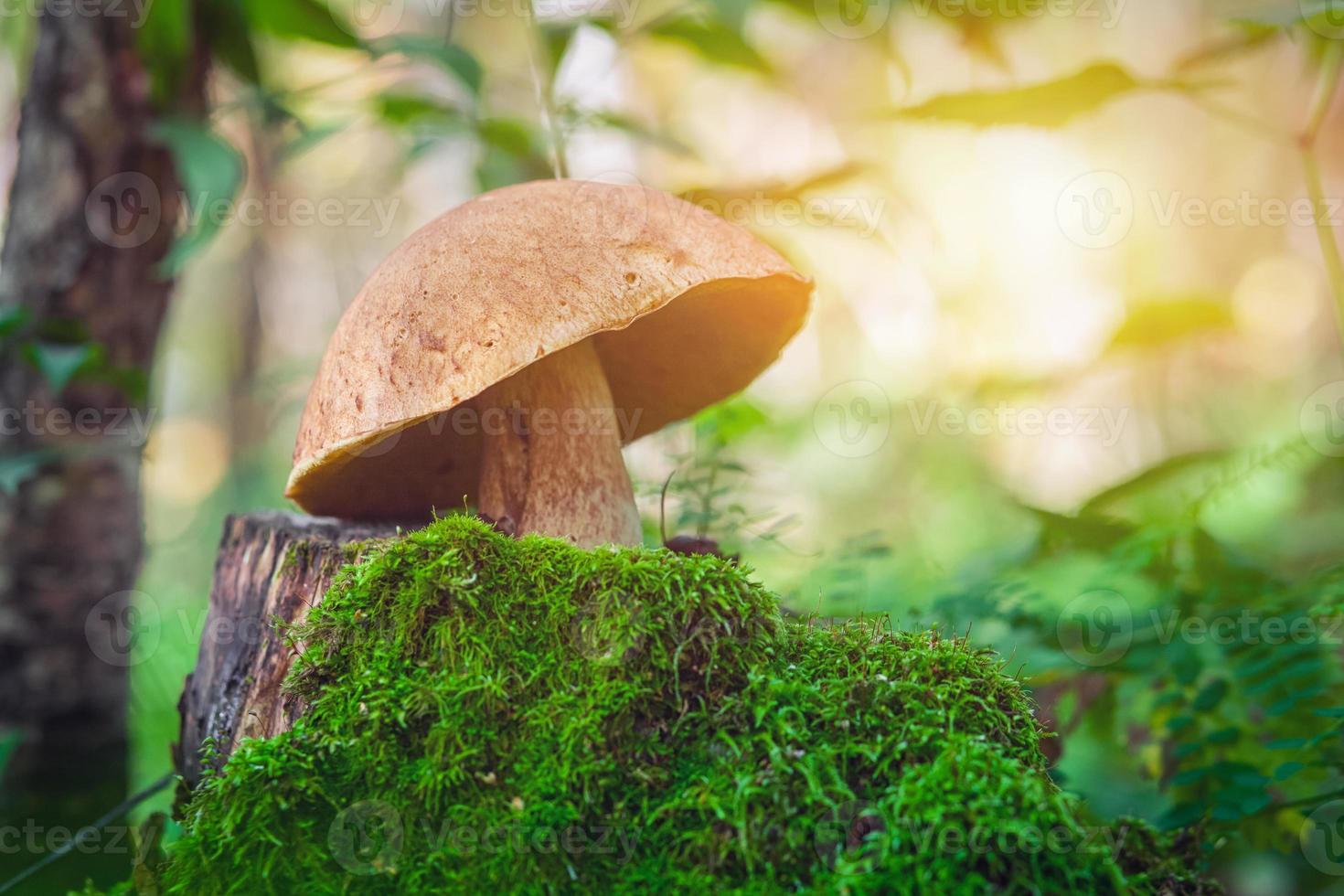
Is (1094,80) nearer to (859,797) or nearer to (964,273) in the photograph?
(859,797)

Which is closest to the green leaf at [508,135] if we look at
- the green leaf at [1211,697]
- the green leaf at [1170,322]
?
the green leaf at [1170,322]

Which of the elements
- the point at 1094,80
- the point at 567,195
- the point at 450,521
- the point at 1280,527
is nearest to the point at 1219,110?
the point at 1094,80

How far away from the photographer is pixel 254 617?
66.4 inches

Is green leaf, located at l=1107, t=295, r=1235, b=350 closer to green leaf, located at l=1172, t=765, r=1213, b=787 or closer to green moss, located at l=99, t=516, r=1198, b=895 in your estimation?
green leaf, located at l=1172, t=765, r=1213, b=787

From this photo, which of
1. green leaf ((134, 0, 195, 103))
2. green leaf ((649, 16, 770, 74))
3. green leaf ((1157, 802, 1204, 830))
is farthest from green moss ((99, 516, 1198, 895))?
green leaf ((134, 0, 195, 103))

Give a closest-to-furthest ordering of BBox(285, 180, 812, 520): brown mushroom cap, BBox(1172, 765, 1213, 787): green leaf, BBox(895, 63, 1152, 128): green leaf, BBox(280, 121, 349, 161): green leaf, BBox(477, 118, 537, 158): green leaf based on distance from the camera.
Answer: BBox(285, 180, 812, 520): brown mushroom cap → BBox(1172, 765, 1213, 787): green leaf → BBox(895, 63, 1152, 128): green leaf → BBox(280, 121, 349, 161): green leaf → BBox(477, 118, 537, 158): green leaf

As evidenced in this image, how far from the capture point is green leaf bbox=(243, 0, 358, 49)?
2.60 m

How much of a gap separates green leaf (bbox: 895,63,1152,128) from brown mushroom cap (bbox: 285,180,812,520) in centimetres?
68

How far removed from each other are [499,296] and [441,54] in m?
1.63

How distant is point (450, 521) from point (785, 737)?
683 millimetres

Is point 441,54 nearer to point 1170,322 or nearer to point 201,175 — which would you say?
point 201,175

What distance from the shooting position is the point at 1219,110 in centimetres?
201

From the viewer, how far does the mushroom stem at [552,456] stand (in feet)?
5.98

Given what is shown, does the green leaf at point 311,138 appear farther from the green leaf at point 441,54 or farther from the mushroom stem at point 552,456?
the mushroom stem at point 552,456
